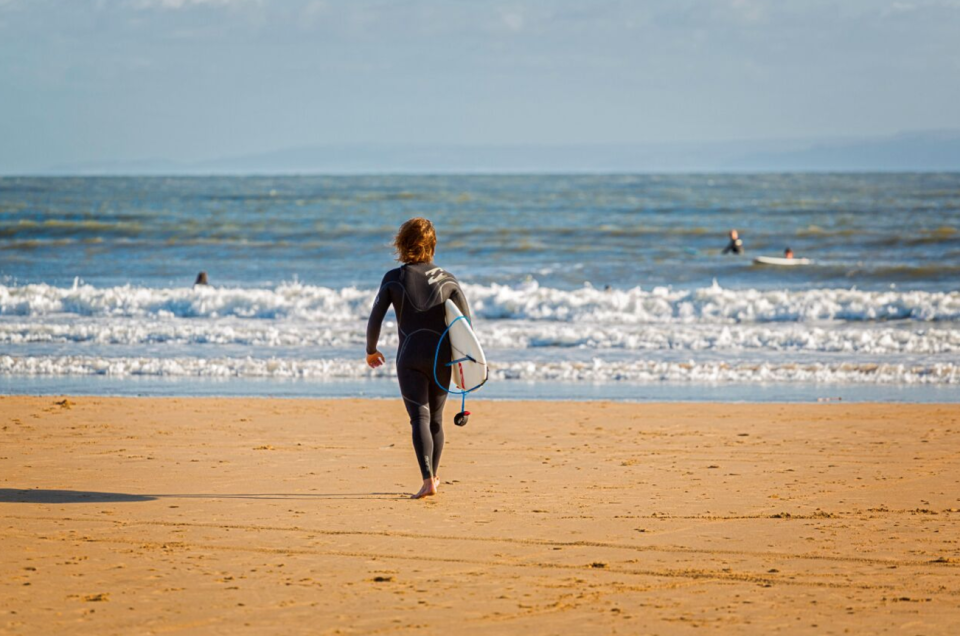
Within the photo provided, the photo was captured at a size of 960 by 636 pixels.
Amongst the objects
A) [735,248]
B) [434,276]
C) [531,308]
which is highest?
[735,248]

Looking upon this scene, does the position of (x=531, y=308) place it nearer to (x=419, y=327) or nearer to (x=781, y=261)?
(x=781, y=261)

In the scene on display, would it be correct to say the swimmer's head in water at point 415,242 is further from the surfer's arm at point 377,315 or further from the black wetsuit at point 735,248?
the black wetsuit at point 735,248

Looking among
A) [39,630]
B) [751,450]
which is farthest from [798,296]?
[39,630]

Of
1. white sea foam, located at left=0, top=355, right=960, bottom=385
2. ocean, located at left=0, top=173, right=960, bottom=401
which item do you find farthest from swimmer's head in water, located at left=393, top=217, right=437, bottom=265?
white sea foam, located at left=0, top=355, right=960, bottom=385

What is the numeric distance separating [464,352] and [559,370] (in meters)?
6.83

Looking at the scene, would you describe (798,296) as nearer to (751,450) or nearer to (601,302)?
(601,302)

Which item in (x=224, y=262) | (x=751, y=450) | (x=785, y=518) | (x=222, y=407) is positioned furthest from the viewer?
(x=224, y=262)

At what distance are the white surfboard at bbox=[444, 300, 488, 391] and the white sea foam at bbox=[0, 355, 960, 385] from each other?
6259mm

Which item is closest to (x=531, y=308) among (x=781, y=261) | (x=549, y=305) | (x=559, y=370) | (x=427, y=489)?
Answer: (x=549, y=305)

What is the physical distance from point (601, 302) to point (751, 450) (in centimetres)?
1149

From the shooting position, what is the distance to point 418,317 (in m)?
6.20

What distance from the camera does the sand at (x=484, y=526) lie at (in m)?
4.28

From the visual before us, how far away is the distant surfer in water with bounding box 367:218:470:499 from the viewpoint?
616 centimetres

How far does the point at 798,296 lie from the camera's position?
1969 centimetres
